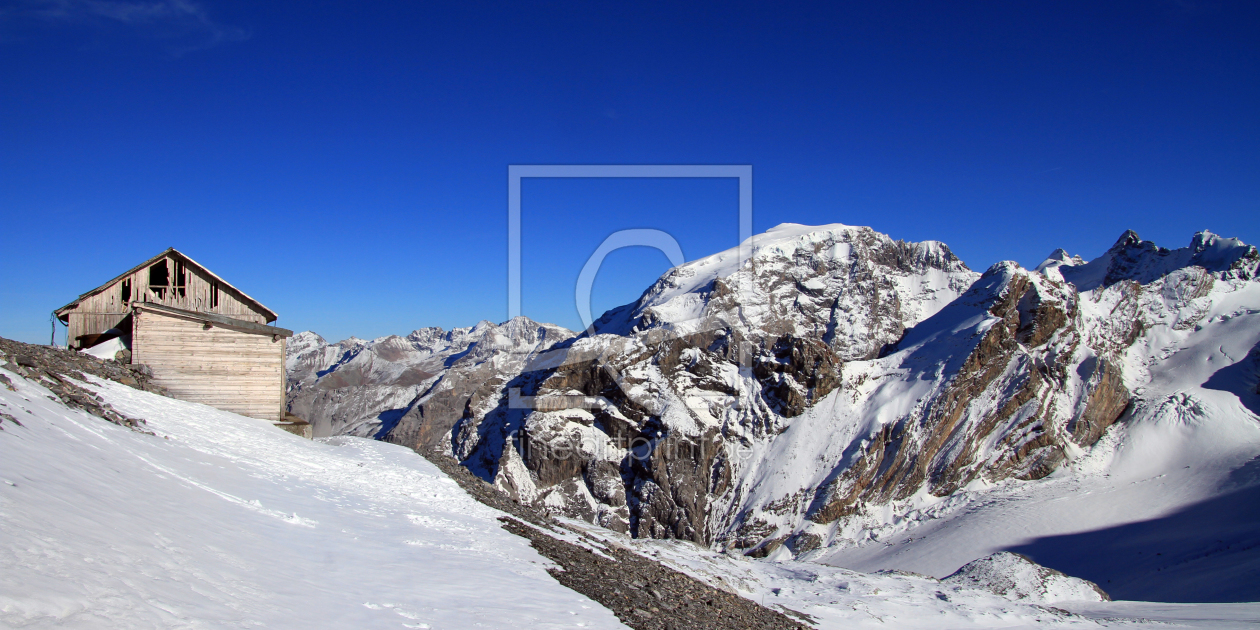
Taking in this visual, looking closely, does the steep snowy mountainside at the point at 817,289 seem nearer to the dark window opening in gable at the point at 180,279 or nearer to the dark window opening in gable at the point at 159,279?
the dark window opening in gable at the point at 180,279

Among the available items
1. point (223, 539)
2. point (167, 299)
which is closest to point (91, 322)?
point (167, 299)

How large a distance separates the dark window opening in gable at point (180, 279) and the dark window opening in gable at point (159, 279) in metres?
0.29

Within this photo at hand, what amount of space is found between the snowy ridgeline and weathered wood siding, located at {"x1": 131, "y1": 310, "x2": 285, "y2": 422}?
2932 mm

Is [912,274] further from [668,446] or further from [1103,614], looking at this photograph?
[1103,614]

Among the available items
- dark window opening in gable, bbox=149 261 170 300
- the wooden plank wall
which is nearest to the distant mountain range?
dark window opening in gable, bbox=149 261 170 300

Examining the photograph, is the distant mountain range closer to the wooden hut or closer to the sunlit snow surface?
the sunlit snow surface

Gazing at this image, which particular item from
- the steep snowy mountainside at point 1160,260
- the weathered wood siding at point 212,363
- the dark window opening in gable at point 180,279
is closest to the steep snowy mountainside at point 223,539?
the weathered wood siding at point 212,363

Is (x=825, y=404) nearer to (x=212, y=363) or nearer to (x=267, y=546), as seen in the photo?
(x=212, y=363)

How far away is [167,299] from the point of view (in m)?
24.7

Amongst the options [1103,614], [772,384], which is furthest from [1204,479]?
[1103,614]

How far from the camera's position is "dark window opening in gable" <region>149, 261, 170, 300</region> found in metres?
24.7

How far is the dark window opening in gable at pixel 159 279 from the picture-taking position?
2470cm

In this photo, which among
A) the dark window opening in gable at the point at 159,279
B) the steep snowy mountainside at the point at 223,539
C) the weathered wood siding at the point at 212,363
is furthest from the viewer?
the dark window opening in gable at the point at 159,279

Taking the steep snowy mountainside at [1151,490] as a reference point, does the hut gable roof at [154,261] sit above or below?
above
